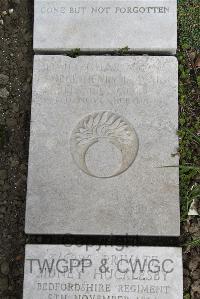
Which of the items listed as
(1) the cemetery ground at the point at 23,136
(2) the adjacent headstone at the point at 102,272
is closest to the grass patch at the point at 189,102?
(1) the cemetery ground at the point at 23,136

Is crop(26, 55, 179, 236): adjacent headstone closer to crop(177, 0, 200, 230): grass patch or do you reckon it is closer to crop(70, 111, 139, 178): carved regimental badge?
crop(70, 111, 139, 178): carved regimental badge

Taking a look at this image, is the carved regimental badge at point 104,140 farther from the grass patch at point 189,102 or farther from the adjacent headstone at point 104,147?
the grass patch at point 189,102

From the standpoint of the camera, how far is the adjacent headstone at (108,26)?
384cm

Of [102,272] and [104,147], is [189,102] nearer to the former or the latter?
[104,147]

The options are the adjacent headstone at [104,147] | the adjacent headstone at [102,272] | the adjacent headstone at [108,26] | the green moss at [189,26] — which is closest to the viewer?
the adjacent headstone at [102,272]

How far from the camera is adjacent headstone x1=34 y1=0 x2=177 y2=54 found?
3836mm

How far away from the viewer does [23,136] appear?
155 inches

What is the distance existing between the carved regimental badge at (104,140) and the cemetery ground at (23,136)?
0.42 m

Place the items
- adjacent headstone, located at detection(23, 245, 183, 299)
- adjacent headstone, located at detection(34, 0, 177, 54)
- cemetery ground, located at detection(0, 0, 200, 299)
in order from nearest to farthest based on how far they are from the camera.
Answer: adjacent headstone, located at detection(23, 245, 183, 299) < cemetery ground, located at detection(0, 0, 200, 299) < adjacent headstone, located at detection(34, 0, 177, 54)

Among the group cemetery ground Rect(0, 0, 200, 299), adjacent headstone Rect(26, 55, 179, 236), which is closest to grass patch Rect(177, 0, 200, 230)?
cemetery ground Rect(0, 0, 200, 299)

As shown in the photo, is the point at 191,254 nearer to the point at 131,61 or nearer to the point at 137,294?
the point at 137,294

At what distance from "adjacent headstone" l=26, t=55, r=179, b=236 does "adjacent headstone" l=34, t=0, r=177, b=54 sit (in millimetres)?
133

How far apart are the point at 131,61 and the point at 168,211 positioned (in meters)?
1.24

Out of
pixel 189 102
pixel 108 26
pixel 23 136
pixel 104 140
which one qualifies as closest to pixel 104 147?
pixel 104 140
